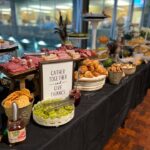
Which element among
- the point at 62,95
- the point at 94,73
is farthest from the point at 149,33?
the point at 62,95

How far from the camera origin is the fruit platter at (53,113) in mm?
892

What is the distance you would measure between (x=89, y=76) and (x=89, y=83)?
0.05 m

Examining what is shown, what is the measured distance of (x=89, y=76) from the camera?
131 cm

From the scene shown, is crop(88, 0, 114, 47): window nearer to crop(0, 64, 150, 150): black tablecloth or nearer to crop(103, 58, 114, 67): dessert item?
crop(103, 58, 114, 67): dessert item

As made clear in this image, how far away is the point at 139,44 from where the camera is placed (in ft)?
8.05

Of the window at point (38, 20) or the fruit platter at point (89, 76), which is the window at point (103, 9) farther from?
the fruit platter at point (89, 76)

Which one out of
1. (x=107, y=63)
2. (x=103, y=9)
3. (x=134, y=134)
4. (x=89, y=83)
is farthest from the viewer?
(x=103, y=9)

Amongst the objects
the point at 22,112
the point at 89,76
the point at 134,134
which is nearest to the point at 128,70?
the point at 89,76

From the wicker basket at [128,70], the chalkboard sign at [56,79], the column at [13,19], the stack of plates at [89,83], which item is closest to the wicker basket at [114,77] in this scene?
the stack of plates at [89,83]

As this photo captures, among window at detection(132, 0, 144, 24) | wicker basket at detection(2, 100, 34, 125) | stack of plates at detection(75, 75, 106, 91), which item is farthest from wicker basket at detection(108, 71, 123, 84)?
window at detection(132, 0, 144, 24)

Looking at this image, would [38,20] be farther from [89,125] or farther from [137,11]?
[137,11]

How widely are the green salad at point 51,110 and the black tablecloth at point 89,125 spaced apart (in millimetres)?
60

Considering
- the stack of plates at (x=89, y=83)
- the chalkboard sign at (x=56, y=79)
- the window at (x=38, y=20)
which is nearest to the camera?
the chalkboard sign at (x=56, y=79)

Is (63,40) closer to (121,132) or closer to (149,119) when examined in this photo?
(121,132)
